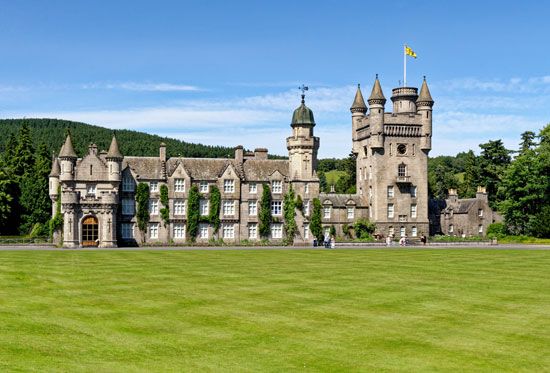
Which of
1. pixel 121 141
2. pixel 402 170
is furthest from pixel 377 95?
pixel 121 141

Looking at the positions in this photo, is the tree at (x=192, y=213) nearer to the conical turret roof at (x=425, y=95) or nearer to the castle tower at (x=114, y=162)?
the castle tower at (x=114, y=162)

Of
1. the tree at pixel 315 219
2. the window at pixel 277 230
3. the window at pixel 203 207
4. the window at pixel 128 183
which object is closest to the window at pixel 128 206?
the window at pixel 128 183

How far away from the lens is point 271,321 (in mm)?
20047

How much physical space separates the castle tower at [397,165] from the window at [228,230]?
1703cm

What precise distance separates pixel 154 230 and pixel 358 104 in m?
31.0

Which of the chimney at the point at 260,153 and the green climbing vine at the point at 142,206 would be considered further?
the chimney at the point at 260,153

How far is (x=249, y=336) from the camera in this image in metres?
18.1

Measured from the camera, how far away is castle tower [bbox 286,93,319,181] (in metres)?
80.1

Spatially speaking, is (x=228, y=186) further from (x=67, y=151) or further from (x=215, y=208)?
(x=67, y=151)

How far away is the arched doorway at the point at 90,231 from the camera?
71750 mm

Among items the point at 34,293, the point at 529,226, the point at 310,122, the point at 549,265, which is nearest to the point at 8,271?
the point at 34,293

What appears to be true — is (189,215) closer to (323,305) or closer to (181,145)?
(323,305)

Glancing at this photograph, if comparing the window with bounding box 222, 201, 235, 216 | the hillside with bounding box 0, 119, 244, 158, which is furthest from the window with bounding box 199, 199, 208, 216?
the hillside with bounding box 0, 119, 244, 158

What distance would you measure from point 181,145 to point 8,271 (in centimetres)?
13417
